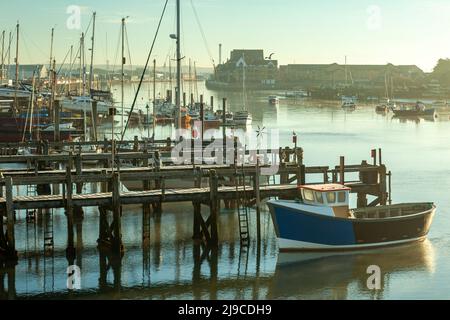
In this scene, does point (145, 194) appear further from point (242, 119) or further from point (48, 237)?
point (242, 119)

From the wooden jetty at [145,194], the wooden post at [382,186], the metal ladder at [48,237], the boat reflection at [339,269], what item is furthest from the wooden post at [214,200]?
the wooden post at [382,186]

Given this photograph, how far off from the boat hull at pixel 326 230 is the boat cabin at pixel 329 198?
1.42 ft

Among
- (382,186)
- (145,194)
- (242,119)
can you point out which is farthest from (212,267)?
(242,119)

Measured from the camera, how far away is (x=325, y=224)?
32.1 m

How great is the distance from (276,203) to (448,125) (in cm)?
9388

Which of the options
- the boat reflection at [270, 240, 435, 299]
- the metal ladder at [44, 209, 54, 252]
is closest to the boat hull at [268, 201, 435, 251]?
the boat reflection at [270, 240, 435, 299]

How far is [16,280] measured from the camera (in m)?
28.5

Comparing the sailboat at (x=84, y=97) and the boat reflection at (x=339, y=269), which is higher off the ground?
the sailboat at (x=84, y=97)

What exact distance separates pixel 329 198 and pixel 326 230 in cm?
123

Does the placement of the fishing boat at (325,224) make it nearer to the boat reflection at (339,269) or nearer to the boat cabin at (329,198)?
the boat cabin at (329,198)

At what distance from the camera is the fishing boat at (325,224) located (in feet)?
105

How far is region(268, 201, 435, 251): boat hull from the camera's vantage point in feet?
105

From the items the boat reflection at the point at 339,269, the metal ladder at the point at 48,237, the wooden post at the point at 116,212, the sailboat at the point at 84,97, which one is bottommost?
the boat reflection at the point at 339,269
